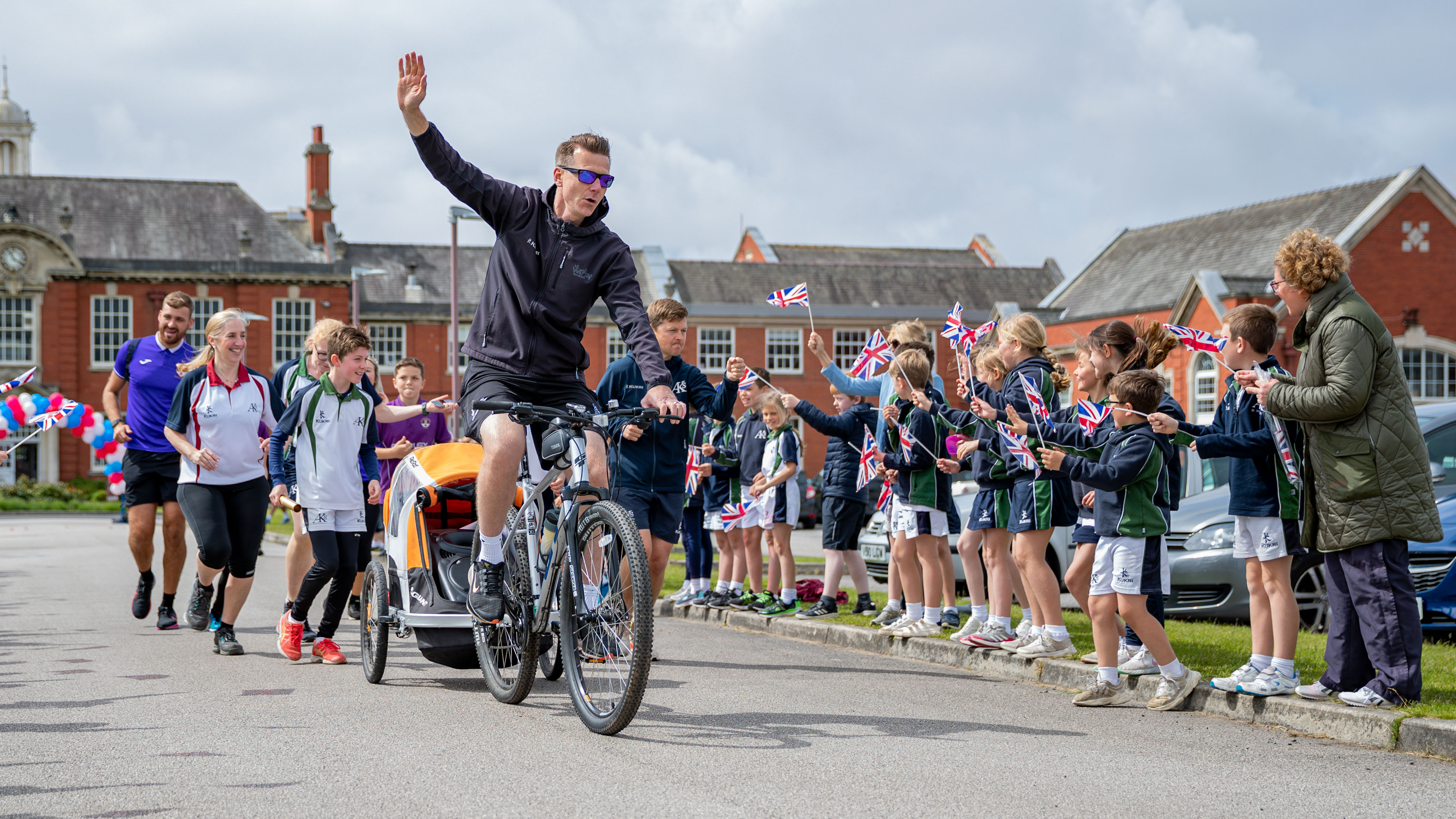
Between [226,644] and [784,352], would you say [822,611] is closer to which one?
[226,644]

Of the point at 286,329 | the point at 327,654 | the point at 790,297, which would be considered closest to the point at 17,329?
the point at 286,329

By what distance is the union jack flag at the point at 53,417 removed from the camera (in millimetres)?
9047

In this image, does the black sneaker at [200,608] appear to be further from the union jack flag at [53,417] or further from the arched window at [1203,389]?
the arched window at [1203,389]

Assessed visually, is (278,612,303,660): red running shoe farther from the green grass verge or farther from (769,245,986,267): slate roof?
(769,245,986,267): slate roof

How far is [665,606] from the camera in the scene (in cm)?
1208

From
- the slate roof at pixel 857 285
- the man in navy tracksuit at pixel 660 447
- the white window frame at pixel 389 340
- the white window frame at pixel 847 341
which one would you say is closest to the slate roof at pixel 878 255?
the slate roof at pixel 857 285

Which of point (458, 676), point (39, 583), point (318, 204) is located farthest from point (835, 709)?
point (318, 204)

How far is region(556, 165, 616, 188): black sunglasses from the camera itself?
5910 millimetres

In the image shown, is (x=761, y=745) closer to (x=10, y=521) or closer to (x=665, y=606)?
(x=665, y=606)

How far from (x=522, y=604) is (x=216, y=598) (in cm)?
397

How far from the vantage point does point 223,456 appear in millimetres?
8688

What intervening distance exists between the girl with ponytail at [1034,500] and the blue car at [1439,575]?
7.30 feet

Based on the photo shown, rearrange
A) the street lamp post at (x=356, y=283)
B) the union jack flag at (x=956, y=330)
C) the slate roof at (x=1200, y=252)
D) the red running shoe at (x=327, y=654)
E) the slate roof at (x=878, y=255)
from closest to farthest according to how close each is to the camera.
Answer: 1. the red running shoe at (x=327, y=654)
2. the union jack flag at (x=956, y=330)
3. the slate roof at (x=1200, y=252)
4. the street lamp post at (x=356, y=283)
5. the slate roof at (x=878, y=255)

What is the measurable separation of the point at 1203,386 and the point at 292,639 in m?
33.4
